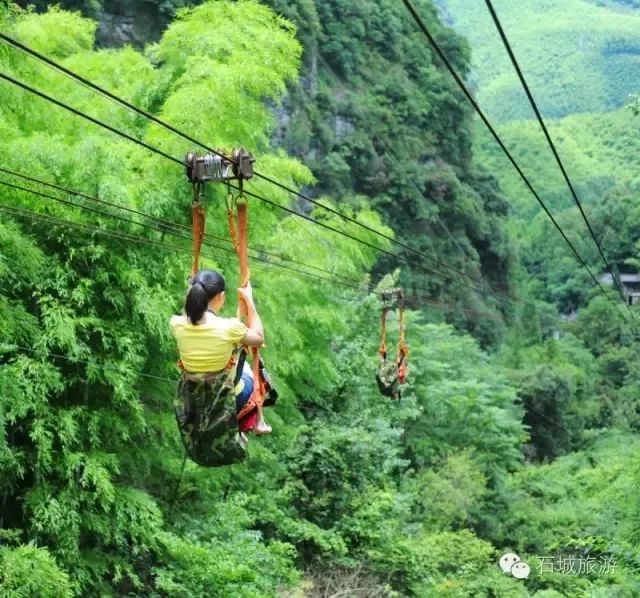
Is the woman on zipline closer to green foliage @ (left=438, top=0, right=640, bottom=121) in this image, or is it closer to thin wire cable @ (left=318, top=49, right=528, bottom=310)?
thin wire cable @ (left=318, top=49, right=528, bottom=310)

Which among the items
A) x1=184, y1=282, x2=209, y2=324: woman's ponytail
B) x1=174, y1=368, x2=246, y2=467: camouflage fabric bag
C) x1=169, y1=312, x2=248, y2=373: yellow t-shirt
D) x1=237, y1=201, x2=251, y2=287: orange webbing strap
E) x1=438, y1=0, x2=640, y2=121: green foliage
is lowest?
x1=438, y1=0, x2=640, y2=121: green foliage

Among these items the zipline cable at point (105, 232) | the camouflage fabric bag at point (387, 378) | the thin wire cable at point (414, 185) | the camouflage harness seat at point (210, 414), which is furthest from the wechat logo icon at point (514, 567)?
the thin wire cable at point (414, 185)

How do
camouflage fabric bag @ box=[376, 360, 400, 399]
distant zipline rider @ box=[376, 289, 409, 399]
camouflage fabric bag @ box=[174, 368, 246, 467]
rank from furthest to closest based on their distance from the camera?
1. camouflage fabric bag @ box=[376, 360, 400, 399]
2. distant zipline rider @ box=[376, 289, 409, 399]
3. camouflage fabric bag @ box=[174, 368, 246, 467]

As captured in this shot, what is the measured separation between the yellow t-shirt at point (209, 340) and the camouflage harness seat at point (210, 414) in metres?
0.05

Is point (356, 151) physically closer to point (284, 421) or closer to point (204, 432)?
point (284, 421)

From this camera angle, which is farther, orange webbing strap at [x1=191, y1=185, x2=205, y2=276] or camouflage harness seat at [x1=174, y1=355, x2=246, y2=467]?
orange webbing strap at [x1=191, y1=185, x2=205, y2=276]

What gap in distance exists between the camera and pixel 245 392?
408 centimetres

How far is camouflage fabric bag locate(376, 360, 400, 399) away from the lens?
11161 mm

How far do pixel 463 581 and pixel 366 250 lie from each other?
206 inches

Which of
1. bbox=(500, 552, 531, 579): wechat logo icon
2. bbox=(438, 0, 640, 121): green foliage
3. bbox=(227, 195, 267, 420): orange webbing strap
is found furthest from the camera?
bbox=(438, 0, 640, 121): green foliage

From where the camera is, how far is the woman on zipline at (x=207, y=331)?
379 centimetres

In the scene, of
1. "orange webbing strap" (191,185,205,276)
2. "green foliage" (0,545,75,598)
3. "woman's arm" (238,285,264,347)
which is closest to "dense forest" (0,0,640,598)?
"green foliage" (0,545,75,598)

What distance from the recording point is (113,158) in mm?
Result: 8336

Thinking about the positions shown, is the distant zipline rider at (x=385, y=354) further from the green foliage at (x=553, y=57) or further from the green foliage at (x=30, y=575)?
the green foliage at (x=553, y=57)
